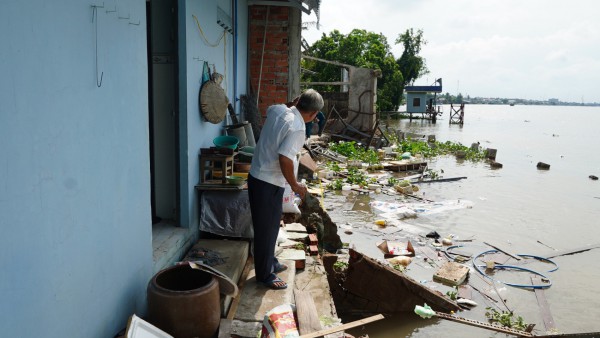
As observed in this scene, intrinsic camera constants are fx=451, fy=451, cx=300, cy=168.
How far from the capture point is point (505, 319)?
5109 millimetres

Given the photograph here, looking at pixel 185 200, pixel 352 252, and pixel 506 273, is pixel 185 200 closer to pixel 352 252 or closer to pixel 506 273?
pixel 352 252

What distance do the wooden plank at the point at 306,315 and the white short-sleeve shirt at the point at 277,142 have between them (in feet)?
3.17

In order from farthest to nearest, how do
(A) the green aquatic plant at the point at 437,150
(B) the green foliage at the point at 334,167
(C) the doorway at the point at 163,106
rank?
(A) the green aquatic plant at the point at 437,150
(B) the green foliage at the point at 334,167
(C) the doorway at the point at 163,106

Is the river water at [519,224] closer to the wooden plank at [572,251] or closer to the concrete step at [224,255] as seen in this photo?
the wooden plank at [572,251]

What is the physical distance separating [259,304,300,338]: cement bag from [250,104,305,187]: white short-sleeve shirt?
42.7 inches

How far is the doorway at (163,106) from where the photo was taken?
427 cm

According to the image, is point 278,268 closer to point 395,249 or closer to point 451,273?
point 451,273

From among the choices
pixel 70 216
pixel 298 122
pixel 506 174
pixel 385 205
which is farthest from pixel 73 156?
pixel 506 174

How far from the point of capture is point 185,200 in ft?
14.5

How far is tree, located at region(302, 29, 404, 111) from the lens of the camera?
36312 mm

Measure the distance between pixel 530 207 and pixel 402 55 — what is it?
4230 cm

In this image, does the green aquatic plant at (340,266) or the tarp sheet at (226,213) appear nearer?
the tarp sheet at (226,213)

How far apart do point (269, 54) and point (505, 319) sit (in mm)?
5891

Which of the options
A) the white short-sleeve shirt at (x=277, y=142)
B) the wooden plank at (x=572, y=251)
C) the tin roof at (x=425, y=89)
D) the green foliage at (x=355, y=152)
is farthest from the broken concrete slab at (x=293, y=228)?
the tin roof at (x=425, y=89)
